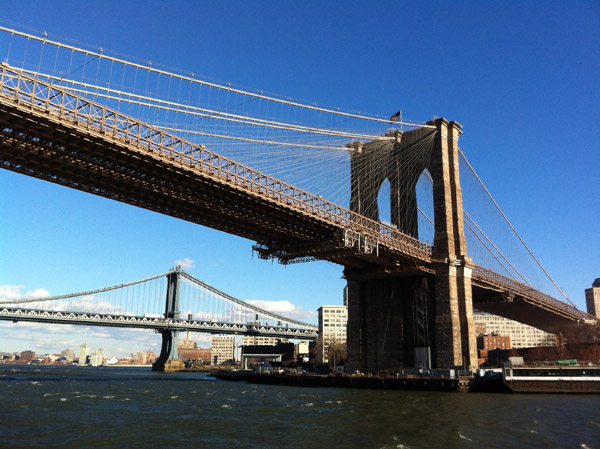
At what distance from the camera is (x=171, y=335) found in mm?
143375

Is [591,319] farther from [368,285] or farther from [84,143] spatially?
[84,143]

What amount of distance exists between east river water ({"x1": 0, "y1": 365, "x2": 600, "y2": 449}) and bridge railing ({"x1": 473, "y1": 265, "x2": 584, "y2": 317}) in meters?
25.1

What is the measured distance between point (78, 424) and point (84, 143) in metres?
16.9

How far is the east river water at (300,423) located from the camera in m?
22.4

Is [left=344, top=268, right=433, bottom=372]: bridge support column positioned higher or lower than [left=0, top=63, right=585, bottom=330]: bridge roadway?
lower

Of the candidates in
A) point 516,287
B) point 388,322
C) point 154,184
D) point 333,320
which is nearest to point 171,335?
point 333,320

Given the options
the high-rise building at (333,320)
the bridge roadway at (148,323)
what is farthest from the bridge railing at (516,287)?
the high-rise building at (333,320)

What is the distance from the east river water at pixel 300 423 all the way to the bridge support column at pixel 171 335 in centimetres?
10527

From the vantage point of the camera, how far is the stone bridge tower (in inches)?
2265

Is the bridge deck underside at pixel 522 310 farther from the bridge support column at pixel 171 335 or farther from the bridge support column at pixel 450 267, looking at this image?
the bridge support column at pixel 171 335

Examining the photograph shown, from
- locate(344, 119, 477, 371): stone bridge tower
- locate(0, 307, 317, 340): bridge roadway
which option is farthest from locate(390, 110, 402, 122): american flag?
locate(0, 307, 317, 340): bridge roadway

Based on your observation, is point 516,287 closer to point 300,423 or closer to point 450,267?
point 450,267

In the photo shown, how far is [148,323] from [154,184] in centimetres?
10201

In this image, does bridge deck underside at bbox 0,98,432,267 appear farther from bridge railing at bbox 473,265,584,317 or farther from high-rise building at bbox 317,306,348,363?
high-rise building at bbox 317,306,348,363
